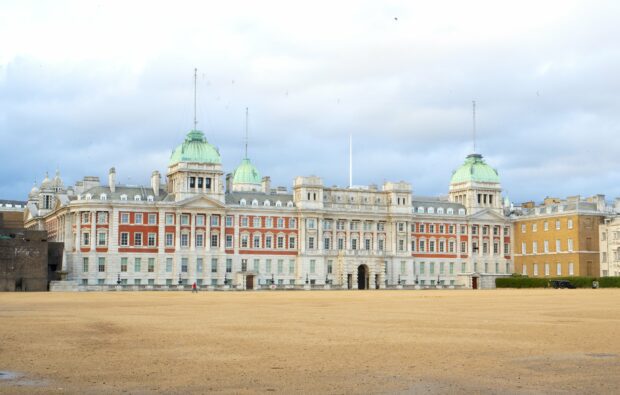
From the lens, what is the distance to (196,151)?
11925 cm

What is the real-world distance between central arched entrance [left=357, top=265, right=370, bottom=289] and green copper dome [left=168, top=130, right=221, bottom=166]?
88.7ft

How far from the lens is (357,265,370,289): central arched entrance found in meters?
127

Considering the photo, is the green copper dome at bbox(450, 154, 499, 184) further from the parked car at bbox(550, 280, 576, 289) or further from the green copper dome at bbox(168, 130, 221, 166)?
the green copper dome at bbox(168, 130, 221, 166)

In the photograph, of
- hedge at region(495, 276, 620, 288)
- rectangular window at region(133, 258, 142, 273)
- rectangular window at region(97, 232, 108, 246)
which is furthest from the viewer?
rectangular window at region(133, 258, 142, 273)

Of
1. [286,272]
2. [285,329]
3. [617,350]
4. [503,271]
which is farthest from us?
[503,271]

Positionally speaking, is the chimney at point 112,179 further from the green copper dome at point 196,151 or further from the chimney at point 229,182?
the chimney at point 229,182

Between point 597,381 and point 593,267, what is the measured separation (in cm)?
11021

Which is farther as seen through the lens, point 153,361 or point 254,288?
point 254,288

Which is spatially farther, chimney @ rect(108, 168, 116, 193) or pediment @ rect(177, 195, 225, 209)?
pediment @ rect(177, 195, 225, 209)

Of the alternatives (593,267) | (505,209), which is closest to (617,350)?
(593,267)

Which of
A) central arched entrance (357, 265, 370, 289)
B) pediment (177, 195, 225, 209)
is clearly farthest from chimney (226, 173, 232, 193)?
central arched entrance (357, 265, 370, 289)

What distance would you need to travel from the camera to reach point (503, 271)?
13762 cm

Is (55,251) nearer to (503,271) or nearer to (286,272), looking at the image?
(286,272)

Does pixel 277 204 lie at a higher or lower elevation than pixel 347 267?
higher
